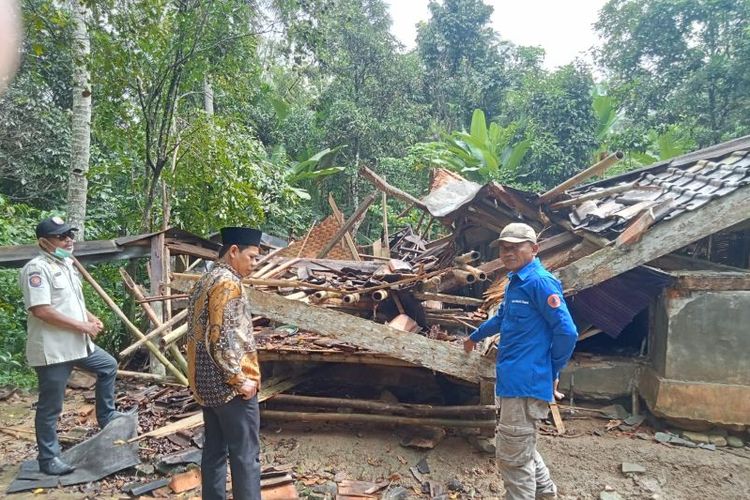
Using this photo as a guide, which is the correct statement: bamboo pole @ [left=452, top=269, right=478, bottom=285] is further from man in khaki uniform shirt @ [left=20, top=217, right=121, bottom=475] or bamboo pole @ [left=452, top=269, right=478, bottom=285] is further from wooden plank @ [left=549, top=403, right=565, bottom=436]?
man in khaki uniform shirt @ [left=20, top=217, right=121, bottom=475]

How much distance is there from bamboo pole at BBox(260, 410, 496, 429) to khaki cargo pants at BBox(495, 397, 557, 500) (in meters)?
1.29

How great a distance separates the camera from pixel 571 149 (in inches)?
530

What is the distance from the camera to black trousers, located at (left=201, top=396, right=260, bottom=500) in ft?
8.79

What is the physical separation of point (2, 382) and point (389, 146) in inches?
481

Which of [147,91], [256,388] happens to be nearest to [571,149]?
[147,91]

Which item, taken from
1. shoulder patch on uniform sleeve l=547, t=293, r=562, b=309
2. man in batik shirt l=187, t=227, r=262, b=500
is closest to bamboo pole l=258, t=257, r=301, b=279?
man in batik shirt l=187, t=227, r=262, b=500

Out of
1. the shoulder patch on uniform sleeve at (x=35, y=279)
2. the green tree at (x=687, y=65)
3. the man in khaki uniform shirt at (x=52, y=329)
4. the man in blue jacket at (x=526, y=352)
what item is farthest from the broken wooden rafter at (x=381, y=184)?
the green tree at (x=687, y=65)

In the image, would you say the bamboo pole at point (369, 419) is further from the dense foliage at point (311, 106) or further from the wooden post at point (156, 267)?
the dense foliage at point (311, 106)

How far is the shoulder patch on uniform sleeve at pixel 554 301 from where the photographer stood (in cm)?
272

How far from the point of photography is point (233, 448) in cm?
271

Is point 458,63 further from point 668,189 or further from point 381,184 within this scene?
point 668,189

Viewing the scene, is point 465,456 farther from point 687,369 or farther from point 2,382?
point 2,382

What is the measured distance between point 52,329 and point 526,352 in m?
3.49

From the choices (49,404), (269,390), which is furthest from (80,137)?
(269,390)
